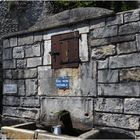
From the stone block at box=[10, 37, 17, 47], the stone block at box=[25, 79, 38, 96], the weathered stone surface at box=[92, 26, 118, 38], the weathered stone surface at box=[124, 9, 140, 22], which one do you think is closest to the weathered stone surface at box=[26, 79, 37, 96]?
the stone block at box=[25, 79, 38, 96]

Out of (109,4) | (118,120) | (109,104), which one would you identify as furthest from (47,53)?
(109,4)

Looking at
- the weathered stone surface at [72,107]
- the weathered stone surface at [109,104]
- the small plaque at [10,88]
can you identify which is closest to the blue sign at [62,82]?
the weathered stone surface at [72,107]

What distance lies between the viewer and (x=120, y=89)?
494 centimetres

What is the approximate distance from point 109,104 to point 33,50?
2.05 m

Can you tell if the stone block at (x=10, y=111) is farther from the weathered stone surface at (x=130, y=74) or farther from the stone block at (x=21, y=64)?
the weathered stone surface at (x=130, y=74)

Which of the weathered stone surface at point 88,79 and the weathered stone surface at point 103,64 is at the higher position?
the weathered stone surface at point 103,64

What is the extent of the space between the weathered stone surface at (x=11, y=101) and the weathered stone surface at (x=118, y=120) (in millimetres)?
2010

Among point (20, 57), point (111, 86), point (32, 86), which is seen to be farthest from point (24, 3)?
point (111, 86)

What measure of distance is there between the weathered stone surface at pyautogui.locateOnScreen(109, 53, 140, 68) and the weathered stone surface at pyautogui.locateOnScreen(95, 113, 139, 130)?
0.79m

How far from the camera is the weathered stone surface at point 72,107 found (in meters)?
5.29

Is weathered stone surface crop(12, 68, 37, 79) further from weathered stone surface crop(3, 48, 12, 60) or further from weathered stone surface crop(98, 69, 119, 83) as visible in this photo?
weathered stone surface crop(98, 69, 119, 83)

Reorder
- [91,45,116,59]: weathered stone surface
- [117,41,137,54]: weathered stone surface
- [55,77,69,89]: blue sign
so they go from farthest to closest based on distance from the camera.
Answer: [55,77,69,89]: blue sign → [91,45,116,59]: weathered stone surface → [117,41,137,54]: weathered stone surface

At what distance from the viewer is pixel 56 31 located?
19.2ft

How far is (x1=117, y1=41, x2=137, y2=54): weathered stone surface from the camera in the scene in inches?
191
